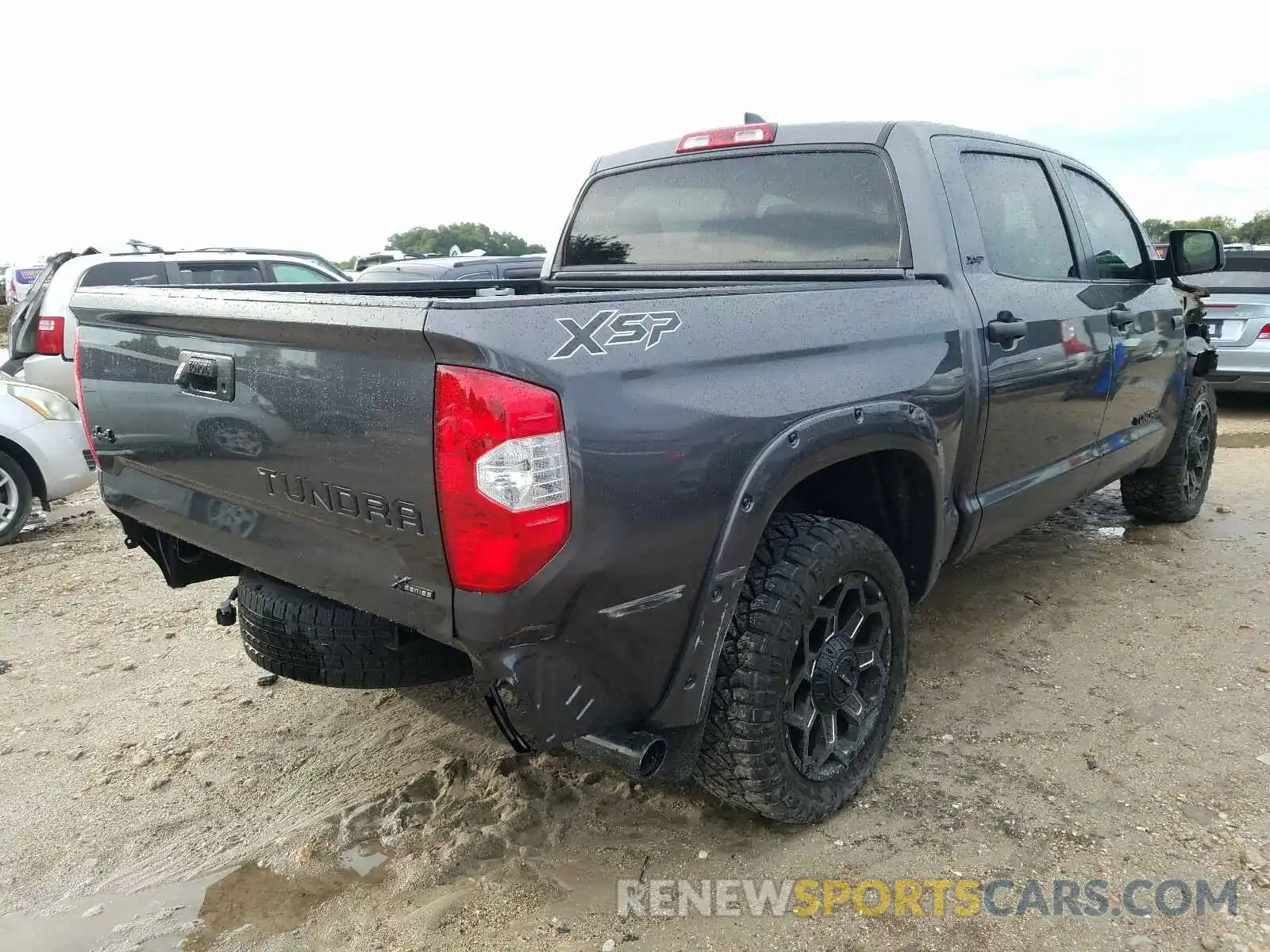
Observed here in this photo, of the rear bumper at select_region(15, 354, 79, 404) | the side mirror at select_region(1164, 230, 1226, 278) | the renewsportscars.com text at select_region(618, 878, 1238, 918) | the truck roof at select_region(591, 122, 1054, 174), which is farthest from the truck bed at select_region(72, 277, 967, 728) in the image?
the rear bumper at select_region(15, 354, 79, 404)

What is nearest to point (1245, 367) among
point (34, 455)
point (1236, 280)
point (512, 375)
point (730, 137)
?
point (1236, 280)

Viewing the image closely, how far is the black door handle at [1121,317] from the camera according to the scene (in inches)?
157

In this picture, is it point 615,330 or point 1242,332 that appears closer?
point 615,330

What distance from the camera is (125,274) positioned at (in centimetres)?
838

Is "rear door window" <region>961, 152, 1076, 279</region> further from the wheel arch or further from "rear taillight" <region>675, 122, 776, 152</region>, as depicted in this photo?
the wheel arch

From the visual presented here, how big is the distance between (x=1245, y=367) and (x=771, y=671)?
8.42 metres

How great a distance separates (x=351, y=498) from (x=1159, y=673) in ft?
9.99

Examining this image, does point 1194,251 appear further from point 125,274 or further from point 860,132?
point 125,274

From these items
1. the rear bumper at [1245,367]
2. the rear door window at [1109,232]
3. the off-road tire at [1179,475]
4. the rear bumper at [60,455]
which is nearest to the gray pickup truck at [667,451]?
the rear door window at [1109,232]

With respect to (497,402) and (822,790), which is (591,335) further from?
(822,790)

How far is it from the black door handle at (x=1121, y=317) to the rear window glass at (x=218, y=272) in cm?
748

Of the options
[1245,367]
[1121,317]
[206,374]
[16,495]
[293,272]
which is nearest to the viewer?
[206,374]

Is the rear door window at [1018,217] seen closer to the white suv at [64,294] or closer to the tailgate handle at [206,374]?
the tailgate handle at [206,374]

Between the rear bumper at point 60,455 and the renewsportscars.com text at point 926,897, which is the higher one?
the rear bumper at point 60,455
